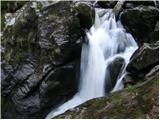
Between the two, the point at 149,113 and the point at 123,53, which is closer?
the point at 149,113

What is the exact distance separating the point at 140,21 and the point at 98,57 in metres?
2.17

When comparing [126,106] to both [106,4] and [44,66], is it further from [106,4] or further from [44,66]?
[106,4]

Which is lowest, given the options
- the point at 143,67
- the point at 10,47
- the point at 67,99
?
the point at 67,99

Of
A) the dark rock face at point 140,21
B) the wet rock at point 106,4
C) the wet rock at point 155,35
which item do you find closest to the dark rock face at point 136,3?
the dark rock face at point 140,21

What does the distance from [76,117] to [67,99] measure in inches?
154

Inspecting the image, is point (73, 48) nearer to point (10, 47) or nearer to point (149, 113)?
point (10, 47)

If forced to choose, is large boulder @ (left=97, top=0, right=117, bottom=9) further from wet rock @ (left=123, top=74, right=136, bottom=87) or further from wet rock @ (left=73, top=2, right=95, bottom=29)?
wet rock @ (left=123, top=74, right=136, bottom=87)

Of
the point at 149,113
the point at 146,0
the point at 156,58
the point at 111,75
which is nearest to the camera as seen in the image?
the point at 149,113

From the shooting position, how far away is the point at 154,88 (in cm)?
830

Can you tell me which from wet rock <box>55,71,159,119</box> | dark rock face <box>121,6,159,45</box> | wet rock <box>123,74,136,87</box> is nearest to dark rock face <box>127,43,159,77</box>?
wet rock <box>123,74,136,87</box>

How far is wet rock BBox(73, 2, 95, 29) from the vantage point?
12711 mm

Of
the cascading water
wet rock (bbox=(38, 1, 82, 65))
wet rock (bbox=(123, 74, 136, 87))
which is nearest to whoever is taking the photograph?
wet rock (bbox=(123, 74, 136, 87))

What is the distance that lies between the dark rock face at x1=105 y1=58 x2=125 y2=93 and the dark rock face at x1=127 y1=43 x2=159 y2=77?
0.71 meters

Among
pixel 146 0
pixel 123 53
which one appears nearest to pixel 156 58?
pixel 123 53
